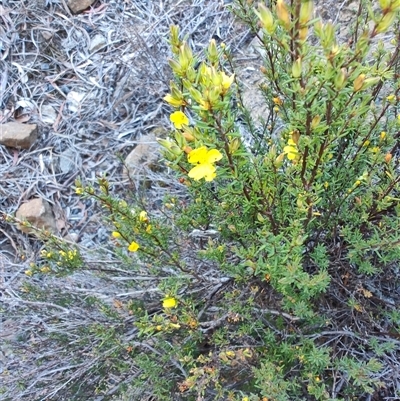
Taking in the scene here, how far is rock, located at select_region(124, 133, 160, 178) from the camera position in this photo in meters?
3.02

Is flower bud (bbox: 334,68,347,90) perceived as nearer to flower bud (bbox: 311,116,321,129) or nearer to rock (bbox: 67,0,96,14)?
flower bud (bbox: 311,116,321,129)

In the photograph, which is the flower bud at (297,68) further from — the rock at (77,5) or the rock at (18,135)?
the rock at (77,5)

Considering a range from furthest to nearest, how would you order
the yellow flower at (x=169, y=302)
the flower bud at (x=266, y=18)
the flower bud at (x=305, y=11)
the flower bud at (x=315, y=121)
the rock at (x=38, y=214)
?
the rock at (x=38, y=214) → the yellow flower at (x=169, y=302) → the flower bud at (x=315, y=121) → the flower bud at (x=266, y=18) → the flower bud at (x=305, y=11)

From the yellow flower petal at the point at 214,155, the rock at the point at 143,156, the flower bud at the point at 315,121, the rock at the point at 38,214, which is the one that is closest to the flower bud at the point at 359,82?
the flower bud at the point at 315,121

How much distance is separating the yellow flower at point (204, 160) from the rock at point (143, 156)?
1.78m

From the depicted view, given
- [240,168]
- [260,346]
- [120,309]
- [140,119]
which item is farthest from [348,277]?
[140,119]

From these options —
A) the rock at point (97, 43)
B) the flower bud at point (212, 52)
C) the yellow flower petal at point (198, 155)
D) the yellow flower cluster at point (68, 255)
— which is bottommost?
the yellow flower cluster at point (68, 255)

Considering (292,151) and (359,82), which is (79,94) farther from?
(359,82)

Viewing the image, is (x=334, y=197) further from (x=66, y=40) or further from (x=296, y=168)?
(x=66, y=40)

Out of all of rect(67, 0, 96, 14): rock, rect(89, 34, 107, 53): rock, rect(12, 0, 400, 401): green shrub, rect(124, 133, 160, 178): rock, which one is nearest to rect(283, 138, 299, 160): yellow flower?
rect(12, 0, 400, 401): green shrub

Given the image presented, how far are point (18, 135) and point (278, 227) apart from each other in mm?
2297

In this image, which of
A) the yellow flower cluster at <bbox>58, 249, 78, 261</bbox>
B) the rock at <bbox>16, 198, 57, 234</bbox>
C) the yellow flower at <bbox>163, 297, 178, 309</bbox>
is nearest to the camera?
the yellow flower at <bbox>163, 297, 178, 309</bbox>

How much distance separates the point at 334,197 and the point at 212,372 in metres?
0.77

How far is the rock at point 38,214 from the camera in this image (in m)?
3.01
